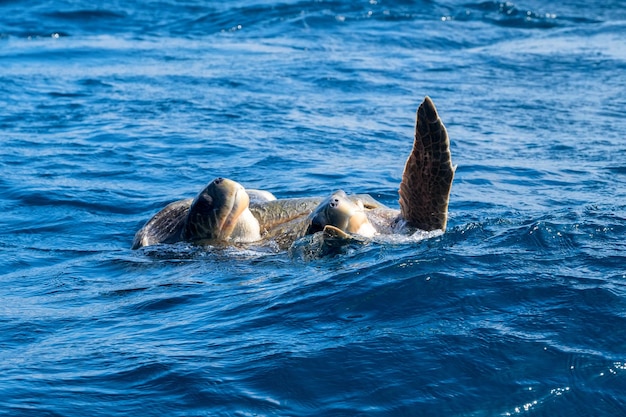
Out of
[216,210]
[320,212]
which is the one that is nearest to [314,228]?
[320,212]

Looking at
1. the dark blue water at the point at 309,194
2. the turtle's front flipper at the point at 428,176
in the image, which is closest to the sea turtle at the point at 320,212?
the turtle's front flipper at the point at 428,176

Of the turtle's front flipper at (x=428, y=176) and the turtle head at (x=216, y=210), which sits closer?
the turtle's front flipper at (x=428, y=176)

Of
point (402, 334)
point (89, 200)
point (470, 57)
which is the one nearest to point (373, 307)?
point (402, 334)

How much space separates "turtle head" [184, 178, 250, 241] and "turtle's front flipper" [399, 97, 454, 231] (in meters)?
1.13

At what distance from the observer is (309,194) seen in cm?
893

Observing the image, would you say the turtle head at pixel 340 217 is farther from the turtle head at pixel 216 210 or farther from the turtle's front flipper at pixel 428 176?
the turtle head at pixel 216 210

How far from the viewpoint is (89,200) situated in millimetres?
8859

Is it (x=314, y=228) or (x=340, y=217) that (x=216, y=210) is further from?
(x=340, y=217)

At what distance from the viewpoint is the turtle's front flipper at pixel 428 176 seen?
6000 millimetres

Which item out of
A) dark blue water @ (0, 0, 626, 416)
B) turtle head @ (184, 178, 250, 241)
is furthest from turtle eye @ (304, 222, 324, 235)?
turtle head @ (184, 178, 250, 241)

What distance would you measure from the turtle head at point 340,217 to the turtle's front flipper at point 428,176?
1.11 ft

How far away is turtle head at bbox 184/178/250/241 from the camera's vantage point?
6348 mm

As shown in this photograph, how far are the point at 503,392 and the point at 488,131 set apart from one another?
25.3 ft

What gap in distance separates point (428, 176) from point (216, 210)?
1441 mm
